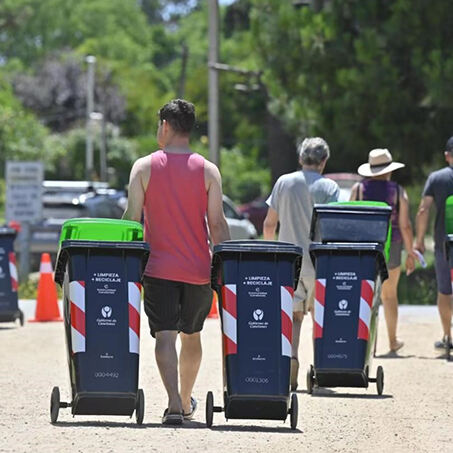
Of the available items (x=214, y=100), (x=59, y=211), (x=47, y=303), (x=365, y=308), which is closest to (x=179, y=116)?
(x=365, y=308)

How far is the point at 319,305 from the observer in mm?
10547

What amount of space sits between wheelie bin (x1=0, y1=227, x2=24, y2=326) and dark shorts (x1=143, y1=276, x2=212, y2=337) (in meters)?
7.17

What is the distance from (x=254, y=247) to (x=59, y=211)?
18.7 metres

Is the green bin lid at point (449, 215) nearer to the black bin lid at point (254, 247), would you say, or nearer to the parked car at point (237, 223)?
the black bin lid at point (254, 247)

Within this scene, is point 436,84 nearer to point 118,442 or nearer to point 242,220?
point 242,220

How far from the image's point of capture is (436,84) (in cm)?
2155

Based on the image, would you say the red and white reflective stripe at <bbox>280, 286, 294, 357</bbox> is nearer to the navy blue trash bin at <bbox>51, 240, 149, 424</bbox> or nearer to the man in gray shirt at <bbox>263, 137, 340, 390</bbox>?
the navy blue trash bin at <bbox>51, 240, 149, 424</bbox>

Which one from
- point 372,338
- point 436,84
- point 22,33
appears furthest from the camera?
point 22,33

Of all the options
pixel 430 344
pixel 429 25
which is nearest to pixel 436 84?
pixel 429 25

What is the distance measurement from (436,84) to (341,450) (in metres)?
13.8

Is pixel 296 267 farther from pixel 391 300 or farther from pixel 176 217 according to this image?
pixel 391 300

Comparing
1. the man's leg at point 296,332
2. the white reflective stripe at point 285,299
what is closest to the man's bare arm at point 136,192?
the white reflective stripe at point 285,299

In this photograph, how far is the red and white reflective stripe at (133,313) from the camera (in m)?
8.73

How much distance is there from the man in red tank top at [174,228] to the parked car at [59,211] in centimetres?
1656
